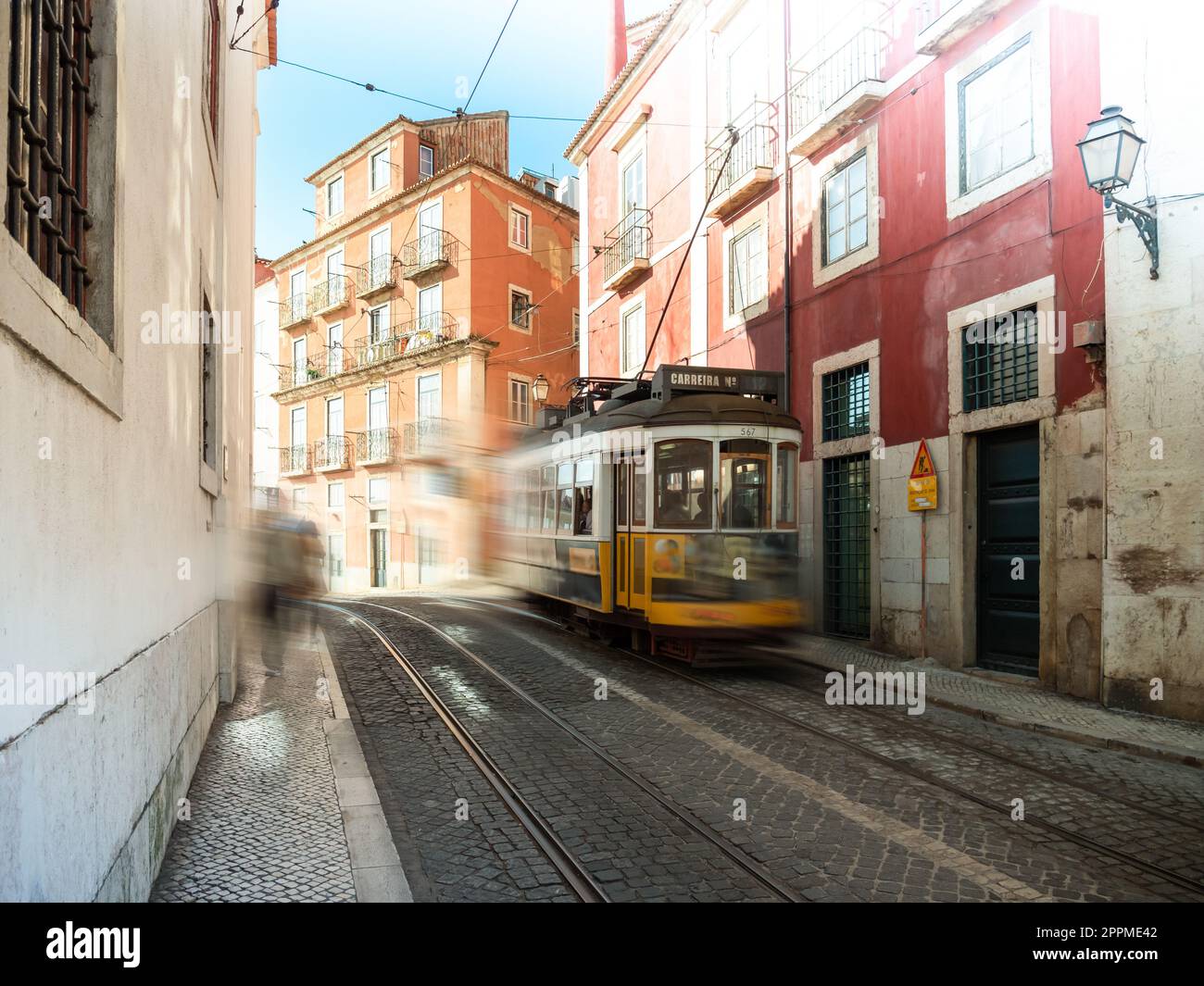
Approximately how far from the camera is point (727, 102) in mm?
16500

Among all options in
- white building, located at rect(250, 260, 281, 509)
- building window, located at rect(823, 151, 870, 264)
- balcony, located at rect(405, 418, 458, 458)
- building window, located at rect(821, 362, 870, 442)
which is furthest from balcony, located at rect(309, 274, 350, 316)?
building window, located at rect(821, 362, 870, 442)

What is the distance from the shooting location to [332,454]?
3388 cm

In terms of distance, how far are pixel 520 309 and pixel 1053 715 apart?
2397 centimetres

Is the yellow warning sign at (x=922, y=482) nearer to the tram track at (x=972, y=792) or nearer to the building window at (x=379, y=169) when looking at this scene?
the tram track at (x=972, y=792)

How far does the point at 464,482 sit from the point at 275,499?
19326 millimetres

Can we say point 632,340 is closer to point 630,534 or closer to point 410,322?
point 630,534

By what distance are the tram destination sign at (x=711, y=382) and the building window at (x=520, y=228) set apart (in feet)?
66.3

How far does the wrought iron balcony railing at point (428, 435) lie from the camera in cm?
2269

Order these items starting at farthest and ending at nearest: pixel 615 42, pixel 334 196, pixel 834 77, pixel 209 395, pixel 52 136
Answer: pixel 334 196 → pixel 615 42 → pixel 834 77 → pixel 209 395 → pixel 52 136

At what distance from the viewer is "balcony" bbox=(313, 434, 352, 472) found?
33031mm

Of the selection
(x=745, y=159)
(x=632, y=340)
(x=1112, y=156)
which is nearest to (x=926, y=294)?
(x=1112, y=156)

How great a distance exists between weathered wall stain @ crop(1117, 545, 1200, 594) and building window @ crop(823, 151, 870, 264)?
5.98 m

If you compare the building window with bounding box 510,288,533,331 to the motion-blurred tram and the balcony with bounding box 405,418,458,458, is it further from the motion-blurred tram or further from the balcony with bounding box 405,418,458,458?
the motion-blurred tram
